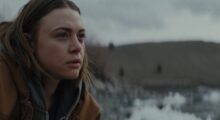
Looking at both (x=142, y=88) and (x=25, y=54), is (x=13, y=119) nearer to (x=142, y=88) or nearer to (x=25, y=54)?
(x=25, y=54)

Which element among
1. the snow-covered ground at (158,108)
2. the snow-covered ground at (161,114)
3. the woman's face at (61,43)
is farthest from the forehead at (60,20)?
the snow-covered ground at (161,114)

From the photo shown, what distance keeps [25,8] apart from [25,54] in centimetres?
9

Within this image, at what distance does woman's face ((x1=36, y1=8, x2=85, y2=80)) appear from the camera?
131 centimetres

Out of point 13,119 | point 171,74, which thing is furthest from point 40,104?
point 171,74

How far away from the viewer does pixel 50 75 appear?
52.8 inches

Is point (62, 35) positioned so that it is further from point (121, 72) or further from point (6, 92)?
point (121, 72)

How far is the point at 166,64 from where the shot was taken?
34.7 m

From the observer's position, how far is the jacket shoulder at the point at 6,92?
1276 millimetres

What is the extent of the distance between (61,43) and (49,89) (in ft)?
0.38

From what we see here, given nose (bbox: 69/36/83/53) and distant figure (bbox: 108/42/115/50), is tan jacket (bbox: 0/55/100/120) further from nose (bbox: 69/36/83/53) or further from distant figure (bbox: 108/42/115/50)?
distant figure (bbox: 108/42/115/50)

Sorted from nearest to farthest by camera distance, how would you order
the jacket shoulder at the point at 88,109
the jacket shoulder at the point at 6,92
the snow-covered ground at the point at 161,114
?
the jacket shoulder at the point at 6,92 < the jacket shoulder at the point at 88,109 < the snow-covered ground at the point at 161,114

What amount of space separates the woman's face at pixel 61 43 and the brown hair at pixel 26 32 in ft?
0.03

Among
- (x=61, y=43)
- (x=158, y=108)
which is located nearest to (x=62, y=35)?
(x=61, y=43)

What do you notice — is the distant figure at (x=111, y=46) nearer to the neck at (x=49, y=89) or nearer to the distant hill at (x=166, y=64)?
the distant hill at (x=166, y=64)
